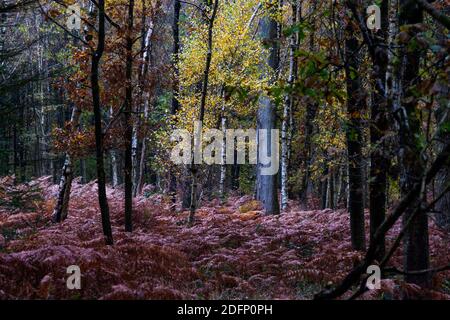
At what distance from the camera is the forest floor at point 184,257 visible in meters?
6.45

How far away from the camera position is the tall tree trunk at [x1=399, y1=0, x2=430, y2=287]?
13.6 ft

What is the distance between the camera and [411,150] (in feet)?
12.7

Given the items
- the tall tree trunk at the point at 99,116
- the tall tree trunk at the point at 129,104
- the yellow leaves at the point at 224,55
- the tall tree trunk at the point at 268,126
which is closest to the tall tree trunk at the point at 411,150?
the tall tree trunk at the point at 99,116

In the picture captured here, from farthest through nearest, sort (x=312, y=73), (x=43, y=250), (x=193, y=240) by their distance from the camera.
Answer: (x=193, y=240), (x=43, y=250), (x=312, y=73)

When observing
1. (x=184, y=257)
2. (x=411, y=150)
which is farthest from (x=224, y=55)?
(x=411, y=150)

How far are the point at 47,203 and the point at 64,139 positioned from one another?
4144 millimetres

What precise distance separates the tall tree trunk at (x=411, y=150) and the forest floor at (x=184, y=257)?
1.30 ft

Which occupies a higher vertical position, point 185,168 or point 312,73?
point 312,73

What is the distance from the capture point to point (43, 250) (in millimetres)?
7180

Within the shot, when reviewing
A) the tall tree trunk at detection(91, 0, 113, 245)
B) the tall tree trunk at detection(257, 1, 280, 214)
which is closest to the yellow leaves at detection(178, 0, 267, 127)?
the tall tree trunk at detection(257, 1, 280, 214)

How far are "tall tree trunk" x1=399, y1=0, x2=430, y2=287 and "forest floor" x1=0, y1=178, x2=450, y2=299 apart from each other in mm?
395

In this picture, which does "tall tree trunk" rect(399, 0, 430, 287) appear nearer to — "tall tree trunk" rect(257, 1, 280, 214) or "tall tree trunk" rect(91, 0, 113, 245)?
"tall tree trunk" rect(91, 0, 113, 245)

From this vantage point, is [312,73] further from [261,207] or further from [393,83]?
[261,207]
